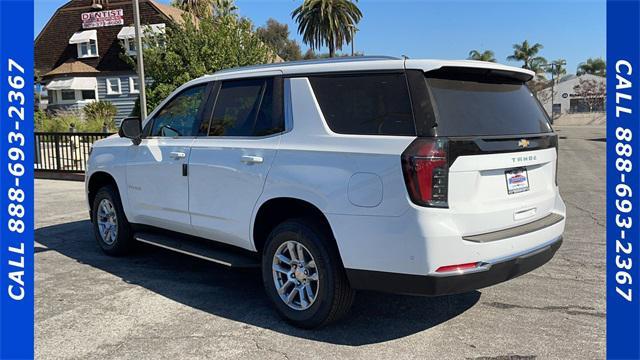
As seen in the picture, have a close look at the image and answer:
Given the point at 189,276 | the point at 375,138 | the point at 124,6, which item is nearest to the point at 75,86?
the point at 124,6

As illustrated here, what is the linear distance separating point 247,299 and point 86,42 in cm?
3593

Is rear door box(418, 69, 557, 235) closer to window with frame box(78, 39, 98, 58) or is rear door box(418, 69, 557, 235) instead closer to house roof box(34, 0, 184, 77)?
house roof box(34, 0, 184, 77)

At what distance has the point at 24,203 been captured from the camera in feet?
8.95

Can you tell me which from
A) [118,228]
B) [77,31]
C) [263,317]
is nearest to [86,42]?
[77,31]

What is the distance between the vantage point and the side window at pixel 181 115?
198 inches

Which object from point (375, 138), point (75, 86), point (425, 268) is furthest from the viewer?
point (75, 86)

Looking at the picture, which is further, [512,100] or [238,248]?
[238,248]

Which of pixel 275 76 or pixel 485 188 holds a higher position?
pixel 275 76

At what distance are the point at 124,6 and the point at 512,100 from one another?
119ft

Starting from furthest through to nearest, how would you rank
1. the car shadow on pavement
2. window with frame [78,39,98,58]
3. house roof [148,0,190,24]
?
1. window with frame [78,39,98,58]
2. house roof [148,0,190,24]
3. the car shadow on pavement

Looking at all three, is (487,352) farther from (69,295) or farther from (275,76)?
(69,295)

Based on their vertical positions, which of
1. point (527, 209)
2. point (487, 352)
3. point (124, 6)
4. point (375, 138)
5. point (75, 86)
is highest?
point (124, 6)

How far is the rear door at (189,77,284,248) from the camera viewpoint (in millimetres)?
4188

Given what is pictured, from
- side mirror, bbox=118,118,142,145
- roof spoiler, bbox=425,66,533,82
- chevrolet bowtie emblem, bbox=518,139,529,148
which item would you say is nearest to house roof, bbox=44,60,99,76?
side mirror, bbox=118,118,142,145
